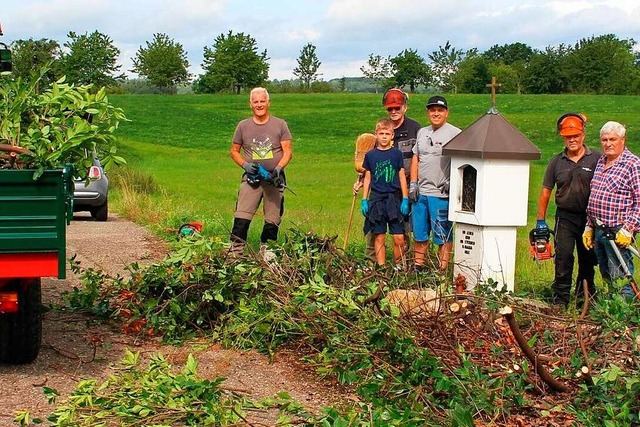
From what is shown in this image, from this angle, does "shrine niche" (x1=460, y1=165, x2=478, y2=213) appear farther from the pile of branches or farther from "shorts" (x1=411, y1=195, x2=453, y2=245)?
the pile of branches

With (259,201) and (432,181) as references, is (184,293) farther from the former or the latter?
(432,181)

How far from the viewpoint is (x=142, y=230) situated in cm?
1569

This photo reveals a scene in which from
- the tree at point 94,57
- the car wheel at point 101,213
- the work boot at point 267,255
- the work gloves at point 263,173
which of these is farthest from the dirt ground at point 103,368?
the tree at point 94,57

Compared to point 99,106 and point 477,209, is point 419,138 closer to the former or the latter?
point 477,209

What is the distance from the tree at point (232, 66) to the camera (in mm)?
103688

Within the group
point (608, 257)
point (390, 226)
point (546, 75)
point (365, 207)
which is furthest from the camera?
point (546, 75)

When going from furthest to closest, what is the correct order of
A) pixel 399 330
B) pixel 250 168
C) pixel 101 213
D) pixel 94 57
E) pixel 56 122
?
pixel 94 57
pixel 101 213
pixel 250 168
pixel 56 122
pixel 399 330

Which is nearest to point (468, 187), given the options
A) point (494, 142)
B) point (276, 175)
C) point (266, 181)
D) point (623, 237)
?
point (494, 142)

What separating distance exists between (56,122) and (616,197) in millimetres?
4243

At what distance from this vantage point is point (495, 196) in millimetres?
8172

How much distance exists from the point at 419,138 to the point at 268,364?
3168 mm

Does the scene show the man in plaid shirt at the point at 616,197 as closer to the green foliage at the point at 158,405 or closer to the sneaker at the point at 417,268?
the sneaker at the point at 417,268

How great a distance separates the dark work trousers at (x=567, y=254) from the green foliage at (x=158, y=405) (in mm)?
3651

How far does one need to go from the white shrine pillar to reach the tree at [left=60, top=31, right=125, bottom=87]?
51.7 meters
